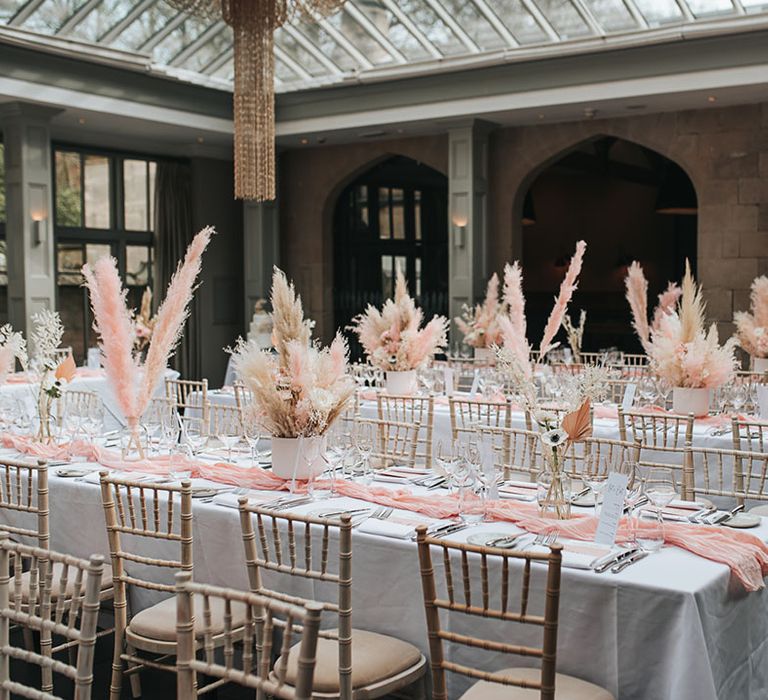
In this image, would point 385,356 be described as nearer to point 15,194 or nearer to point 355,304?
Result: point 15,194

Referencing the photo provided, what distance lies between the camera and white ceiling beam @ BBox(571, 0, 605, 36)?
10.2 m

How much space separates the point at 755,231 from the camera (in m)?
11.7

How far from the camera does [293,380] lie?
4355 millimetres

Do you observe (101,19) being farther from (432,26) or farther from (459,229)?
(459,229)

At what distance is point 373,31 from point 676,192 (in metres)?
4.81

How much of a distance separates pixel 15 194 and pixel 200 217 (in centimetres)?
370

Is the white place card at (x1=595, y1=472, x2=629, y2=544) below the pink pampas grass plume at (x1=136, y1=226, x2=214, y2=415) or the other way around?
below

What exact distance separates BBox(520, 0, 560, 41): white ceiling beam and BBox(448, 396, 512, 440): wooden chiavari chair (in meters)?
4.95

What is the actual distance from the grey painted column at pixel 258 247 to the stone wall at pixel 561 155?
57cm

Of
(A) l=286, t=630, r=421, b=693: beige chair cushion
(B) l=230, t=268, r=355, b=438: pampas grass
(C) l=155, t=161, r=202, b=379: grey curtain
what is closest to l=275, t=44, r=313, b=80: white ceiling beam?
(C) l=155, t=161, r=202, b=379: grey curtain

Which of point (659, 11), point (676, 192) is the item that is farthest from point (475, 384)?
point (676, 192)

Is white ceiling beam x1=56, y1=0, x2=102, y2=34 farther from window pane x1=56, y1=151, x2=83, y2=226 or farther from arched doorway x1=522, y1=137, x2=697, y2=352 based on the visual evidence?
arched doorway x1=522, y1=137, x2=697, y2=352

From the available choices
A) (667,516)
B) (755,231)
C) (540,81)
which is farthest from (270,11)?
(755,231)

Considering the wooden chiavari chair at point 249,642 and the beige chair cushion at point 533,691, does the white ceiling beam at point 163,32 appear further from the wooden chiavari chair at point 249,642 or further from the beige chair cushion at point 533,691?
the wooden chiavari chair at point 249,642
